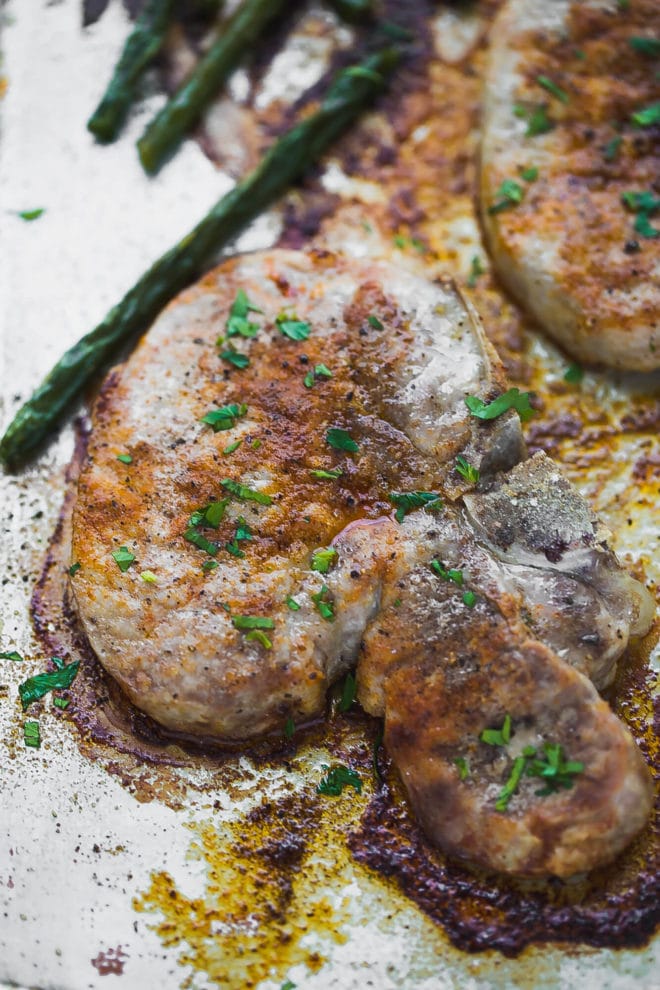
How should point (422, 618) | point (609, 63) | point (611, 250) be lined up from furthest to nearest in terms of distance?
point (609, 63)
point (611, 250)
point (422, 618)

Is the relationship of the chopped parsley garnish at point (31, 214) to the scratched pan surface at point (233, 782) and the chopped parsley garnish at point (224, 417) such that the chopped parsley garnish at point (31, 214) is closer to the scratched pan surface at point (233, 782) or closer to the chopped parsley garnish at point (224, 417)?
the scratched pan surface at point (233, 782)

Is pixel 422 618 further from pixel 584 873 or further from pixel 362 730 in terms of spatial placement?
pixel 584 873

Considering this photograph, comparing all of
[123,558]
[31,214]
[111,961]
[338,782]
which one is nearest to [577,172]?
[31,214]

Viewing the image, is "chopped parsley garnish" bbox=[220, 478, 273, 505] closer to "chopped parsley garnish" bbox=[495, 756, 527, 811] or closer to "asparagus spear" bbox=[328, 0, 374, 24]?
"chopped parsley garnish" bbox=[495, 756, 527, 811]

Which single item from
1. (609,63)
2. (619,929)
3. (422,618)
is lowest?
(619,929)

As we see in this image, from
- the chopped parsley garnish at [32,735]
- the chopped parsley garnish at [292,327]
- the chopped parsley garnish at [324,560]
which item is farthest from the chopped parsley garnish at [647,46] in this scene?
the chopped parsley garnish at [32,735]

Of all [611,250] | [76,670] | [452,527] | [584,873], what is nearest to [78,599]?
[76,670]

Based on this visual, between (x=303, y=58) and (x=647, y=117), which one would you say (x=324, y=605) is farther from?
(x=303, y=58)
